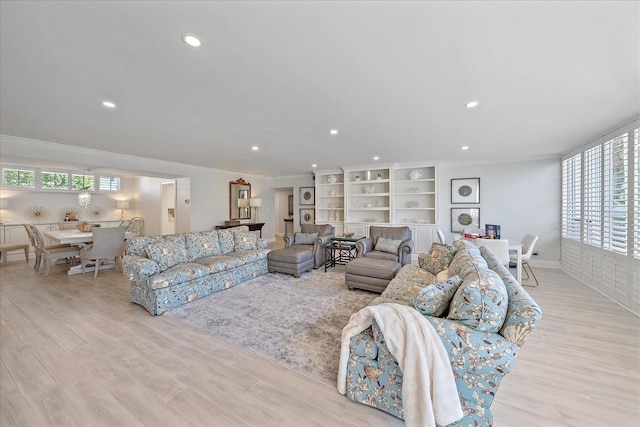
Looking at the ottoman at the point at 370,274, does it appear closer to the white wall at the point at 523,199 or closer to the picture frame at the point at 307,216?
the white wall at the point at 523,199

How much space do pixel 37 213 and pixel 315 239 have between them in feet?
25.9

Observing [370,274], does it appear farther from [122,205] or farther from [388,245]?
[122,205]

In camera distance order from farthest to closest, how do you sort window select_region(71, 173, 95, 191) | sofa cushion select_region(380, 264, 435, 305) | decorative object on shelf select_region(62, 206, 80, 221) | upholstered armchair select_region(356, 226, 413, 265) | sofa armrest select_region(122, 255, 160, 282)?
1. window select_region(71, 173, 95, 191)
2. decorative object on shelf select_region(62, 206, 80, 221)
3. upholstered armchair select_region(356, 226, 413, 265)
4. sofa armrest select_region(122, 255, 160, 282)
5. sofa cushion select_region(380, 264, 435, 305)

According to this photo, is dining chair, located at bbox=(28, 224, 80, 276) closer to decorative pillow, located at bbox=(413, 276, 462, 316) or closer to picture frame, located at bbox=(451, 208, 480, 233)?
decorative pillow, located at bbox=(413, 276, 462, 316)

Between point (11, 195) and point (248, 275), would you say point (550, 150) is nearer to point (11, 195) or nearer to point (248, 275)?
point (248, 275)

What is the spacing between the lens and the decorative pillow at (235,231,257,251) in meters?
4.62

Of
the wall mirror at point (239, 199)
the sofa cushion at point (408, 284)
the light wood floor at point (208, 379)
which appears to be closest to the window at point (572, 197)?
the light wood floor at point (208, 379)

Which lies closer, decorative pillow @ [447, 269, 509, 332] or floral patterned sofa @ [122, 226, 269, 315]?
decorative pillow @ [447, 269, 509, 332]

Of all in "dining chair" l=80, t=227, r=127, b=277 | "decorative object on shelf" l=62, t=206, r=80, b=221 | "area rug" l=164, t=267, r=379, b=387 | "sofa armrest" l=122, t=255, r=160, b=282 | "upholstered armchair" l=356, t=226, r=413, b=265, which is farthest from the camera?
"decorative object on shelf" l=62, t=206, r=80, b=221

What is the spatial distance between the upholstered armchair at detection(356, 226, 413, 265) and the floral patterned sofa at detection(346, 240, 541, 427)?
8.07 feet

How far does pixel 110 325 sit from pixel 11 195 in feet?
22.9

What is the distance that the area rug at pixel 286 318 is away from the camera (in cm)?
210

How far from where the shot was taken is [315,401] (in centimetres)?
162

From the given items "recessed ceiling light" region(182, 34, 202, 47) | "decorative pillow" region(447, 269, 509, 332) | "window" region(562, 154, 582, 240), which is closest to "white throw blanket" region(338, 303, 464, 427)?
"decorative pillow" region(447, 269, 509, 332)
